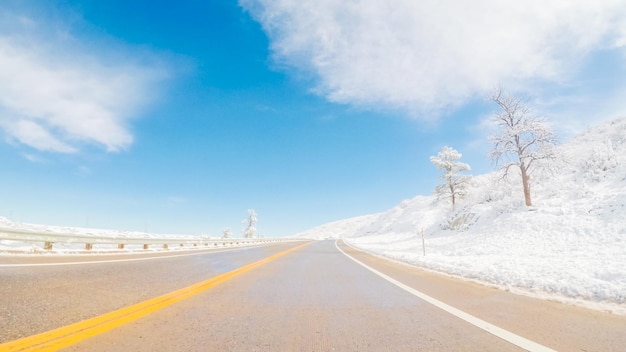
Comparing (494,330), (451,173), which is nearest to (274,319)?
(494,330)

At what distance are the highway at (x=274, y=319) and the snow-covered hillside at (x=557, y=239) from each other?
5.42 ft

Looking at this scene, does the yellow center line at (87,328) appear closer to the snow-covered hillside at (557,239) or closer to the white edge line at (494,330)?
the white edge line at (494,330)

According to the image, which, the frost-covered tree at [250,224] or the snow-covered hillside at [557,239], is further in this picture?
the frost-covered tree at [250,224]

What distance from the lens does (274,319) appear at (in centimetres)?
371

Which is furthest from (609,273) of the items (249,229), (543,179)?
(249,229)

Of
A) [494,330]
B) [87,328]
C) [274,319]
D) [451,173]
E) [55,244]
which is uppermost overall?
[451,173]

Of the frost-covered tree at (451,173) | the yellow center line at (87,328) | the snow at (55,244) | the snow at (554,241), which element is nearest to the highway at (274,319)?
the yellow center line at (87,328)

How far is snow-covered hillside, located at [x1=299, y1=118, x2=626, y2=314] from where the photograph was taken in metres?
6.52

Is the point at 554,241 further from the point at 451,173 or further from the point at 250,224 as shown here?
the point at 250,224

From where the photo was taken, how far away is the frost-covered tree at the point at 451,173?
1505 inches

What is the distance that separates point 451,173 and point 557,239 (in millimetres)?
24046

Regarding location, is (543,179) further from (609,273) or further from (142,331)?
(142,331)

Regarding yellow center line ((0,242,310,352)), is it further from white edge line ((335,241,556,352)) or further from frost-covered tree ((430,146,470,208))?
frost-covered tree ((430,146,470,208))

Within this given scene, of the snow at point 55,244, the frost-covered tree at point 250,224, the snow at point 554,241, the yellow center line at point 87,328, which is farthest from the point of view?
the frost-covered tree at point 250,224
